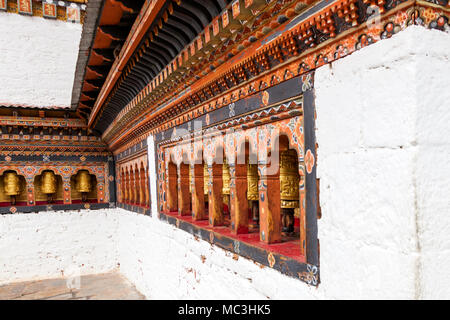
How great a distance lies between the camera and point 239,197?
2406 millimetres

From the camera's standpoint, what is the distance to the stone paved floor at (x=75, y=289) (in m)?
5.40

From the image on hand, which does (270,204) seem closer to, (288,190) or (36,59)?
(288,190)

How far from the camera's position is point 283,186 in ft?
8.32

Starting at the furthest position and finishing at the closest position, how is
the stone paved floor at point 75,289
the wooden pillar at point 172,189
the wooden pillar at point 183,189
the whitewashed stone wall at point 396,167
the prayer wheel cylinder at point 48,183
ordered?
the prayer wheel cylinder at point 48,183
the stone paved floor at point 75,289
the wooden pillar at point 172,189
the wooden pillar at point 183,189
the whitewashed stone wall at point 396,167

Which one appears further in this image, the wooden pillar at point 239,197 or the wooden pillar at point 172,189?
the wooden pillar at point 172,189

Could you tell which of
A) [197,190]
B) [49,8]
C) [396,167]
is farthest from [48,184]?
[396,167]

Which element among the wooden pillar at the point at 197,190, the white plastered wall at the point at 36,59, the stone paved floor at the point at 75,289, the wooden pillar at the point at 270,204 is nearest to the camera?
the wooden pillar at the point at 270,204

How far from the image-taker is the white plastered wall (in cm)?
739

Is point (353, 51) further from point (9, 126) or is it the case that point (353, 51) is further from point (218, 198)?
point (9, 126)

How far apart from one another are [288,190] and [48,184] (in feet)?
18.5

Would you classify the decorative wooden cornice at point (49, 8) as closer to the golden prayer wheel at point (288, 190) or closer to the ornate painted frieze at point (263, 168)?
the ornate painted frieze at point (263, 168)

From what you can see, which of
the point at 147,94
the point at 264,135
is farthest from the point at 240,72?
the point at 147,94

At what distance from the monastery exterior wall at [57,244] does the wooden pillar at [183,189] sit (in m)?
4.05

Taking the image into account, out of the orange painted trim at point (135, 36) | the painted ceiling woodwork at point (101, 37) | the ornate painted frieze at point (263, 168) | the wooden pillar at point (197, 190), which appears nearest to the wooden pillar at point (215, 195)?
the ornate painted frieze at point (263, 168)
